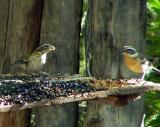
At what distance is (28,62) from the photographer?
24.0 feet

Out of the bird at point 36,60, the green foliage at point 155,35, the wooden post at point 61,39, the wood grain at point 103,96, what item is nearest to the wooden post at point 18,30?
the wooden post at point 61,39

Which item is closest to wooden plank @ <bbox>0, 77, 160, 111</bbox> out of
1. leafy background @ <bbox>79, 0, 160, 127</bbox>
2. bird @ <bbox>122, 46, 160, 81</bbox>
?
bird @ <bbox>122, 46, 160, 81</bbox>

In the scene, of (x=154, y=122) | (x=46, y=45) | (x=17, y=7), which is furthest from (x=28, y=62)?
(x=154, y=122)

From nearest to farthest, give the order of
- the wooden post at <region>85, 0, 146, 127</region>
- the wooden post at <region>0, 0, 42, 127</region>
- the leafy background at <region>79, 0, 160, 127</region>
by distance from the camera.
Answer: the wooden post at <region>85, 0, 146, 127</region> → the wooden post at <region>0, 0, 42, 127</region> → the leafy background at <region>79, 0, 160, 127</region>

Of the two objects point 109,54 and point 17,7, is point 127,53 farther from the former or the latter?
point 17,7

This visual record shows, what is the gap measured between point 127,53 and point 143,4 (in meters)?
0.64

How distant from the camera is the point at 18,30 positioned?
7781mm

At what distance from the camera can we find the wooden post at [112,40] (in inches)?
285

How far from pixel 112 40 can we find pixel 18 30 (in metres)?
1.28

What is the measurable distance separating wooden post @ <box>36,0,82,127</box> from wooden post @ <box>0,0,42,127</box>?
0.47 feet

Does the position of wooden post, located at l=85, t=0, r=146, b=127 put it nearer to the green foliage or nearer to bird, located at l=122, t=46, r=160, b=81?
bird, located at l=122, t=46, r=160, b=81

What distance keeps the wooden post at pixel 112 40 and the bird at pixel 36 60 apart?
519 millimetres

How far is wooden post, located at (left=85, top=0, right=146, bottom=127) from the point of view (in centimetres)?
723

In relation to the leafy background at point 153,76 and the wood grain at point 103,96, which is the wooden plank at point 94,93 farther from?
the leafy background at point 153,76
